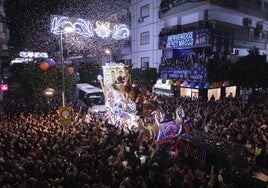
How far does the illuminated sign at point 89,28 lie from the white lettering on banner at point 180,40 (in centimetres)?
704

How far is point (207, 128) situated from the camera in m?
12.0

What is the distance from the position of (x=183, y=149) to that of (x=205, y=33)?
56.1ft

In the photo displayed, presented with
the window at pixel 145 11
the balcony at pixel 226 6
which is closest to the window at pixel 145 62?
the window at pixel 145 11

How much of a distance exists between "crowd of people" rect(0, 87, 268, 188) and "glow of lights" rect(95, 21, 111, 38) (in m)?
16.8

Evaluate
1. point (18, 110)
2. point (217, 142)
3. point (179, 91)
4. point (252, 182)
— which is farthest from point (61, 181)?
point (179, 91)

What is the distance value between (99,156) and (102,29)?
22268 millimetres

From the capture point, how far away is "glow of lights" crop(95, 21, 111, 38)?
93.6 feet

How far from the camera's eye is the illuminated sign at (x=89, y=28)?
24906 millimetres

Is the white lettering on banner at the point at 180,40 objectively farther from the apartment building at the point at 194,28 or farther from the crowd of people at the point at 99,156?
the crowd of people at the point at 99,156

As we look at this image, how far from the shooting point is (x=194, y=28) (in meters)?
24.7

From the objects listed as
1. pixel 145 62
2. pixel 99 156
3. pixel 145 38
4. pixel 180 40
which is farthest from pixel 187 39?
pixel 99 156

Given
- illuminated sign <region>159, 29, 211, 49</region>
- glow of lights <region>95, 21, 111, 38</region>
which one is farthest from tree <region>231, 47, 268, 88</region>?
glow of lights <region>95, 21, 111, 38</region>

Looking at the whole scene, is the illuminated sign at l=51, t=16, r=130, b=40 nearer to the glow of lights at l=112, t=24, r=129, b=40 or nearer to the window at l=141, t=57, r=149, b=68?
the glow of lights at l=112, t=24, r=129, b=40

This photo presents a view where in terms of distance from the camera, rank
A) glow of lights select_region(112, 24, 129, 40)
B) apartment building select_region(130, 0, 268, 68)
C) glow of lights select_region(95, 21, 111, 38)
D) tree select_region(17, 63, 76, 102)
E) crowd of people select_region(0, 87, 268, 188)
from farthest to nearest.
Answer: glow of lights select_region(112, 24, 129, 40) < glow of lights select_region(95, 21, 111, 38) < apartment building select_region(130, 0, 268, 68) < tree select_region(17, 63, 76, 102) < crowd of people select_region(0, 87, 268, 188)
